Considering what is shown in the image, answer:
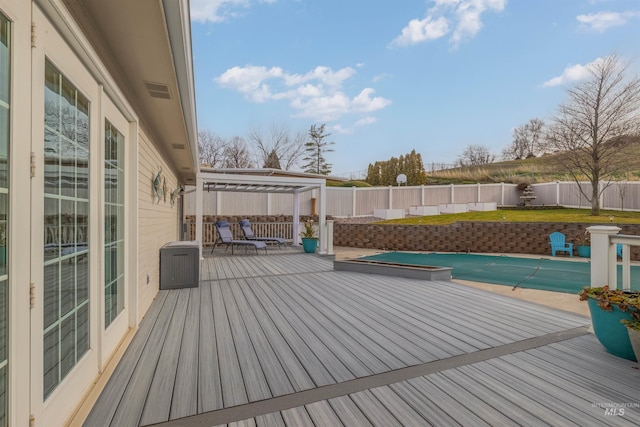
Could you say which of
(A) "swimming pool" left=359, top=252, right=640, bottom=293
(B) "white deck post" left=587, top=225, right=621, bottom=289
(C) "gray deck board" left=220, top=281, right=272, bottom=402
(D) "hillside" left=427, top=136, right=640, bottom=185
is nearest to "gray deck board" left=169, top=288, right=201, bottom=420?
(C) "gray deck board" left=220, top=281, right=272, bottom=402

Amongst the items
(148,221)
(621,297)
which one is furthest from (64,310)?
(621,297)

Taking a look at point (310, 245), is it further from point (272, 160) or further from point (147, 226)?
point (272, 160)

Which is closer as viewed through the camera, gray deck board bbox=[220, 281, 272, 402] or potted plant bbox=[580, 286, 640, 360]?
gray deck board bbox=[220, 281, 272, 402]

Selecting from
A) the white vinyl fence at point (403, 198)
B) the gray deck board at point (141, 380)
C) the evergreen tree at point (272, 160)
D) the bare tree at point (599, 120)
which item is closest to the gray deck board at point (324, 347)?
the gray deck board at point (141, 380)

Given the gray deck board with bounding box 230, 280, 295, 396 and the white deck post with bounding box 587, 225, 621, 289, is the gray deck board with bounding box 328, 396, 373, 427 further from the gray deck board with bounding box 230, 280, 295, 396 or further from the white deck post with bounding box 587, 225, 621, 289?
the white deck post with bounding box 587, 225, 621, 289

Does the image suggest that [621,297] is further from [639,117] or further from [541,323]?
[639,117]

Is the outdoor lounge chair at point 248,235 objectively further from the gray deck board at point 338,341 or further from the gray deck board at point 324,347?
the gray deck board at point 324,347

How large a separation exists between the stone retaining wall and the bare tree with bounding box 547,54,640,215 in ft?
18.0

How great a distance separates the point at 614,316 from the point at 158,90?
4.43m

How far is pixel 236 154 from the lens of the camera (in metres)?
25.2

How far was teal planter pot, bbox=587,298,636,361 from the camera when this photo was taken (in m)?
2.46

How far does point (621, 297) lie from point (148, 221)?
15.5 feet

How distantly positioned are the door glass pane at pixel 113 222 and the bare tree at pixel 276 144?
23165 millimetres

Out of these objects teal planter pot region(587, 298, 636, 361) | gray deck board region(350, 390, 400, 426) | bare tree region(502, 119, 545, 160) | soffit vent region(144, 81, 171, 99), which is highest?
bare tree region(502, 119, 545, 160)
